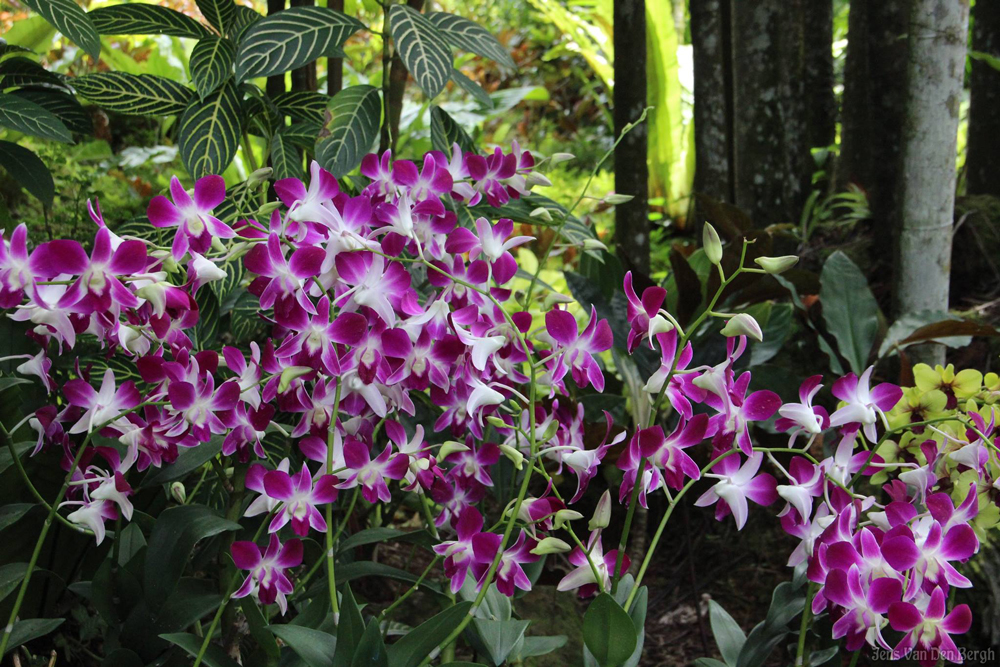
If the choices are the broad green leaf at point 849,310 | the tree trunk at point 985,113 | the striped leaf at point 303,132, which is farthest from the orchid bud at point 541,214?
the tree trunk at point 985,113

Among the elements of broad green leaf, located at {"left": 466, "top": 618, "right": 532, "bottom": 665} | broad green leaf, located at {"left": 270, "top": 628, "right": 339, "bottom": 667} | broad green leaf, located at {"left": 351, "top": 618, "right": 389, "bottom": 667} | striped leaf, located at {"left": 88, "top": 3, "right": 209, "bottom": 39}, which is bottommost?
broad green leaf, located at {"left": 466, "top": 618, "right": 532, "bottom": 665}

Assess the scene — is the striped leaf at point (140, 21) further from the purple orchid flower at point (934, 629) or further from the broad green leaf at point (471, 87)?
the purple orchid flower at point (934, 629)

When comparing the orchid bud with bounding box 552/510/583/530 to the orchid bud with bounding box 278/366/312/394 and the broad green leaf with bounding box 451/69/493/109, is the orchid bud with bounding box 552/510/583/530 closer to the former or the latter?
the orchid bud with bounding box 278/366/312/394

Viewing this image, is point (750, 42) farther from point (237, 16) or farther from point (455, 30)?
point (237, 16)

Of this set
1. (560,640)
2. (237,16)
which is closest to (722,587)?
(560,640)

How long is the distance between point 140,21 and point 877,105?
7.32ft

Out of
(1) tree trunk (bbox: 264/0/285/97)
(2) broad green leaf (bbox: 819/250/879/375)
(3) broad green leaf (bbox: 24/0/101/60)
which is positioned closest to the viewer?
(3) broad green leaf (bbox: 24/0/101/60)

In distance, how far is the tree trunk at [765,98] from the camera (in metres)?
2.19

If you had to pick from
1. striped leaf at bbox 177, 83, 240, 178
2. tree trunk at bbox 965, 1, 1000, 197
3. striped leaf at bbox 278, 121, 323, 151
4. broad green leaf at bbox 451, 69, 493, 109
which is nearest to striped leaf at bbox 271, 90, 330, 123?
striped leaf at bbox 278, 121, 323, 151

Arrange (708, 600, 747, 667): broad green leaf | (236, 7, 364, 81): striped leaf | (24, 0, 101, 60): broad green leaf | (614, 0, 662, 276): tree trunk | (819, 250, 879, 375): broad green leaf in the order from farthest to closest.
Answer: (614, 0, 662, 276): tree trunk
(819, 250, 879, 375): broad green leaf
(236, 7, 364, 81): striped leaf
(24, 0, 101, 60): broad green leaf
(708, 600, 747, 667): broad green leaf

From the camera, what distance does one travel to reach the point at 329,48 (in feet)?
4.50

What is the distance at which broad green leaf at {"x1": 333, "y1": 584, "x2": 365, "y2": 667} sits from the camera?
0.81 metres

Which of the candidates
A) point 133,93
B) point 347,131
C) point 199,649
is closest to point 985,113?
point 347,131

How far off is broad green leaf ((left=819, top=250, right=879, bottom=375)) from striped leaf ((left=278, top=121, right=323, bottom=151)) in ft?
3.59
